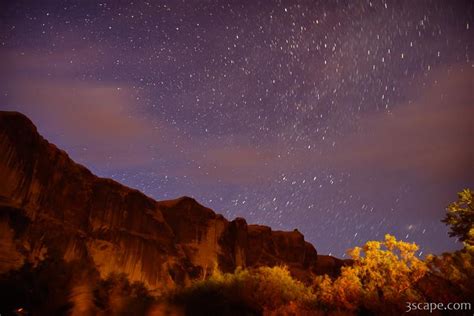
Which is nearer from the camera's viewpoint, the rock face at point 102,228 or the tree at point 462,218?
the tree at point 462,218

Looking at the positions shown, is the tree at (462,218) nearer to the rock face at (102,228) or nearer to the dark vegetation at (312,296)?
the dark vegetation at (312,296)

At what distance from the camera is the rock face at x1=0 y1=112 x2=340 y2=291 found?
42.0 metres

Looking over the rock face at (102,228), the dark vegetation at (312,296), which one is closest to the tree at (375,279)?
the dark vegetation at (312,296)

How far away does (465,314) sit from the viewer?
14883 mm

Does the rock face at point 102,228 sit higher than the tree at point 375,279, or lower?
higher

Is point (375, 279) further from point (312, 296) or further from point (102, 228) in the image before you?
point (102, 228)

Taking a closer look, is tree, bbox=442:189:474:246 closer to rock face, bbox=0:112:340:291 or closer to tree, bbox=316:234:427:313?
tree, bbox=316:234:427:313

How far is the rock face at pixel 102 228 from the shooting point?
4200 centimetres

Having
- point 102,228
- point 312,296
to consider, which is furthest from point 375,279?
point 102,228

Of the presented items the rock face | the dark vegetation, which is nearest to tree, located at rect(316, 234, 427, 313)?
A: the dark vegetation

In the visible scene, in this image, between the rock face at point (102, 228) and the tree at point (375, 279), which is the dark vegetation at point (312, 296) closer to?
the tree at point (375, 279)

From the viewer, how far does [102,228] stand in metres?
57.4

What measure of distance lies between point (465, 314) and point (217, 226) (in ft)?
214

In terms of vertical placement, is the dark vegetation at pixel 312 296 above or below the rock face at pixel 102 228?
below
